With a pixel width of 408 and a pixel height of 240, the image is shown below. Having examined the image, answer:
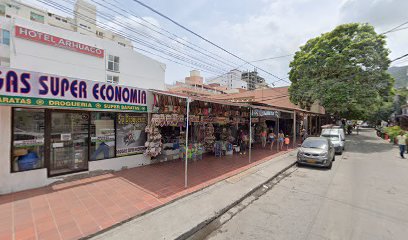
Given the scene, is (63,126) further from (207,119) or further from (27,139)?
(207,119)

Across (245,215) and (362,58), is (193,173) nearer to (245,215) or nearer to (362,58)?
(245,215)

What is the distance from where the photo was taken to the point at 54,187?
18.6ft

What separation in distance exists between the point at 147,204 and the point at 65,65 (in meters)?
16.9

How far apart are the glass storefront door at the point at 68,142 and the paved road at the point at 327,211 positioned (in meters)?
5.70

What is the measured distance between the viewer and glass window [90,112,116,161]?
22.8 feet

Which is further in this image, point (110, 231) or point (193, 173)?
point (193, 173)

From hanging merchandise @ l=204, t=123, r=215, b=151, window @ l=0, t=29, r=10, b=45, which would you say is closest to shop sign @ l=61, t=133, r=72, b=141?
hanging merchandise @ l=204, t=123, r=215, b=151

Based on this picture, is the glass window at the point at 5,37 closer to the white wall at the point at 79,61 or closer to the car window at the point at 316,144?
the white wall at the point at 79,61

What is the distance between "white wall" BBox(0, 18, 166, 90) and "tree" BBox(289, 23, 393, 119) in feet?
55.6

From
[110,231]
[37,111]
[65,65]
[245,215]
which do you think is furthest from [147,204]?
[65,65]

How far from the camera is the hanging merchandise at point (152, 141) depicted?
8086mm

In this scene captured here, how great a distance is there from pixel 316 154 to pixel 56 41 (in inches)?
830

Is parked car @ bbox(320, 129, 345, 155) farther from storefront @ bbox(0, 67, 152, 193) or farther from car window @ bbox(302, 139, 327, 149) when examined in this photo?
storefront @ bbox(0, 67, 152, 193)

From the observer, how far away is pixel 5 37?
13570 mm
